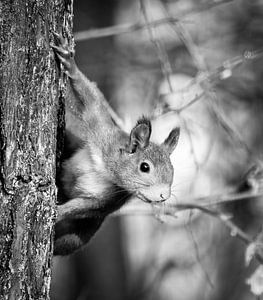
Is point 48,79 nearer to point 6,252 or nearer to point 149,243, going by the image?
point 6,252

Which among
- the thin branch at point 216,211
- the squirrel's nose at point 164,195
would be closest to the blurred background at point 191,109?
the thin branch at point 216,211

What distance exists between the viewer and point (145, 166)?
9.27 ft

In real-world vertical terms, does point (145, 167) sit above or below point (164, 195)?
above

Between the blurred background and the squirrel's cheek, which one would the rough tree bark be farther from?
the blurred background

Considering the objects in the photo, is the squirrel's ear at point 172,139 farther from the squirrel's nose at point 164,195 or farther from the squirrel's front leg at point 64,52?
the squirrel's front leg at point 64,52

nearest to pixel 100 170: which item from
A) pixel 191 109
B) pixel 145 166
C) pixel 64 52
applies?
pixel 145 166

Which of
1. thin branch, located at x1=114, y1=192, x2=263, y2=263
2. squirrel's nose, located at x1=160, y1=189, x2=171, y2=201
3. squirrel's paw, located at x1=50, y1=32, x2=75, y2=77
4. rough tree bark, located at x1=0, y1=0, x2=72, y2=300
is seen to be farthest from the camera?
thin branch, located at x1=114, y1=192, x2=263, y2=263

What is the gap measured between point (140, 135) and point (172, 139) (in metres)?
0.21

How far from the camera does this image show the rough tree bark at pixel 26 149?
6.57 feet

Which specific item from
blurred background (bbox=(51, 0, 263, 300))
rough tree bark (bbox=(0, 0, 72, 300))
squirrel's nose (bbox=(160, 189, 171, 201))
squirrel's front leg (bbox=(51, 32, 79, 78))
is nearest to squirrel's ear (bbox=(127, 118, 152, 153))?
squirrel's nose (bbox=(160, 189, 171, 201))

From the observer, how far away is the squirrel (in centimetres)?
277

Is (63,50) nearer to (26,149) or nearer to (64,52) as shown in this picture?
(64,52)

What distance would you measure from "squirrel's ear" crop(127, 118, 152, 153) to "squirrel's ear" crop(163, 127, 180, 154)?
0.14 m

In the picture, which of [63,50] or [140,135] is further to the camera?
[140,135]
